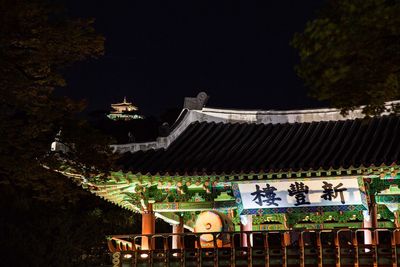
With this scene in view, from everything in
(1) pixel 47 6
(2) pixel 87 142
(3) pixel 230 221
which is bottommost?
(3) pixel 230 221

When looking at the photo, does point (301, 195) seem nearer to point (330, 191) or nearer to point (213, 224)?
point (330, 191)

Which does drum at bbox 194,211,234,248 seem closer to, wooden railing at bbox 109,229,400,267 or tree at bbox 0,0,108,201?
wooden railing at bbox 109,229,400,267

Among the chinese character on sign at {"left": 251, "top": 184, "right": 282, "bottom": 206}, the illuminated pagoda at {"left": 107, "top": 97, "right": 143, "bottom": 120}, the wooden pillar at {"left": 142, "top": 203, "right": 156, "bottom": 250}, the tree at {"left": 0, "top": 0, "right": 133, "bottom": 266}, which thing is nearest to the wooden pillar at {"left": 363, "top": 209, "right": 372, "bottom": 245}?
the chinese character on sign at {"left": 251, "top": 184, "right": 282, "bottom": 206}

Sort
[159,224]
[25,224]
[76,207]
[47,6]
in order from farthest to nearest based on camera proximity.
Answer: [159,224], [76,207], [25,224], [47,6]

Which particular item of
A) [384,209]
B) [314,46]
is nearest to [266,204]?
[384,209]

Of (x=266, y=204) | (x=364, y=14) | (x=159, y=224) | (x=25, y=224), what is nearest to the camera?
(x=364, y=14)

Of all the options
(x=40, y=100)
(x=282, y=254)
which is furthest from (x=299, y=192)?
(x=40, y=100)

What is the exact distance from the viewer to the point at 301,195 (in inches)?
722

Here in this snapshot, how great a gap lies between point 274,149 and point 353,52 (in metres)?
9.83

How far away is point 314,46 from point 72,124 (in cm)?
668

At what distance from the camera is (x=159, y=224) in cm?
3472

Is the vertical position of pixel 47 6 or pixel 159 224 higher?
pixel 47 6

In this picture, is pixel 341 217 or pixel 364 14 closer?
pixel 364 14

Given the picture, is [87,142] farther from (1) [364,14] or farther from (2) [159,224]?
(2) [159,224]
